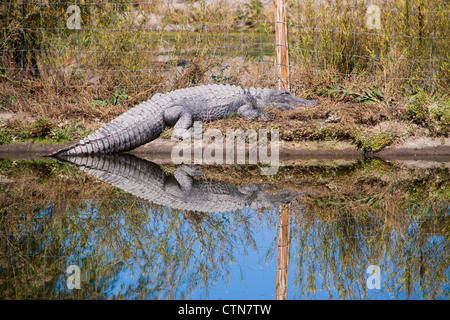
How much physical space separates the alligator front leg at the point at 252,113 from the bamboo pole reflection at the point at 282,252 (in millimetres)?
3108

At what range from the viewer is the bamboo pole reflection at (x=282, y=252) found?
2774 mm

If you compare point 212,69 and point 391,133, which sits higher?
point 212,69

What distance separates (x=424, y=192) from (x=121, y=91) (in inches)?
196

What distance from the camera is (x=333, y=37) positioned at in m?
7.61

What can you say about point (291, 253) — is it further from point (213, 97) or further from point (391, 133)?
point (213, 97)

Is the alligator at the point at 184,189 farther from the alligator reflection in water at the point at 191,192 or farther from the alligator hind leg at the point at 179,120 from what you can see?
the alligator hind leg at the point at 179,120

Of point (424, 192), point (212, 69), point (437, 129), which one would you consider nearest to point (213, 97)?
point (212, 69)

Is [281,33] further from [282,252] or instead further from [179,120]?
[282,252]

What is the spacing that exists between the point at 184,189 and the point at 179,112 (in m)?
2.54

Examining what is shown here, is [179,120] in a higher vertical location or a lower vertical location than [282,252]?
higher

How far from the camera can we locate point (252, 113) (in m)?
7.36

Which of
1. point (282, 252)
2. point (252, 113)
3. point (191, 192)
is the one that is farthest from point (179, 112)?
point (282, 252)

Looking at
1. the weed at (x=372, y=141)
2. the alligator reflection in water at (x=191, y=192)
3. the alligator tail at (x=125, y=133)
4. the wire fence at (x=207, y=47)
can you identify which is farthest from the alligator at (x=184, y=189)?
the wire fence at (x=207, y=47)

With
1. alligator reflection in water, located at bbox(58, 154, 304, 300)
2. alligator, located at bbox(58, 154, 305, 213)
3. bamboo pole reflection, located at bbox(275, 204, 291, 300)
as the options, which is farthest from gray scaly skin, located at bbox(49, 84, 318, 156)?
bamboo pole reflection, located at bbox(275, 204, 291, 300)
